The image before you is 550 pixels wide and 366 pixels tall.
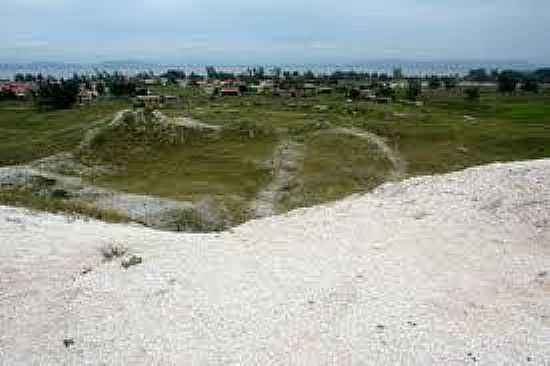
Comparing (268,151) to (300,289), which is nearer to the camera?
(300,289)

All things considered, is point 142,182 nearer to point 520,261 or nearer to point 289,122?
point 289,122

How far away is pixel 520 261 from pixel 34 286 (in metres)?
16.6

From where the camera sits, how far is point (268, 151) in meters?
85.1

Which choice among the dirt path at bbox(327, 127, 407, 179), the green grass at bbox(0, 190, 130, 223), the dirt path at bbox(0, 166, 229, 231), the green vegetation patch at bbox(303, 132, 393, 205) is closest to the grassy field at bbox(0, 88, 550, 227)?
the green vegetation patch at bbox(303, 132, 393, 205)

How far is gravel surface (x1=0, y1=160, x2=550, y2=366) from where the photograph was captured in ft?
58.6

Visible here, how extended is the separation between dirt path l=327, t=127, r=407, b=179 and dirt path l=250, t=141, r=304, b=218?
9240 mm

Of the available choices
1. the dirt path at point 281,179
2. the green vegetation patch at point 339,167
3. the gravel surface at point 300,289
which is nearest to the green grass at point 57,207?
the gravel surface at point 300,289

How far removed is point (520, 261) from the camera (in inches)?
946

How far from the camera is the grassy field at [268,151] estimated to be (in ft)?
239

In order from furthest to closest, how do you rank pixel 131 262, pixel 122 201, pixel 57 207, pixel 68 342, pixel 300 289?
pixel 122 201
pixel 57 207
pixel 131 262
pixel 300 289
pixel 68 342

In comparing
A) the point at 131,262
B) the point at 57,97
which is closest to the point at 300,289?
the point at 131,262

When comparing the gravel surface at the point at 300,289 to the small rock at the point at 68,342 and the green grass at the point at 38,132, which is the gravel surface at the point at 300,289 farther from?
the green grass at the point at 38,132

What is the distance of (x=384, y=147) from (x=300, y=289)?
6836 centimetres

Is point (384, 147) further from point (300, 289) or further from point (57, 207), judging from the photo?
point (300, 289)
